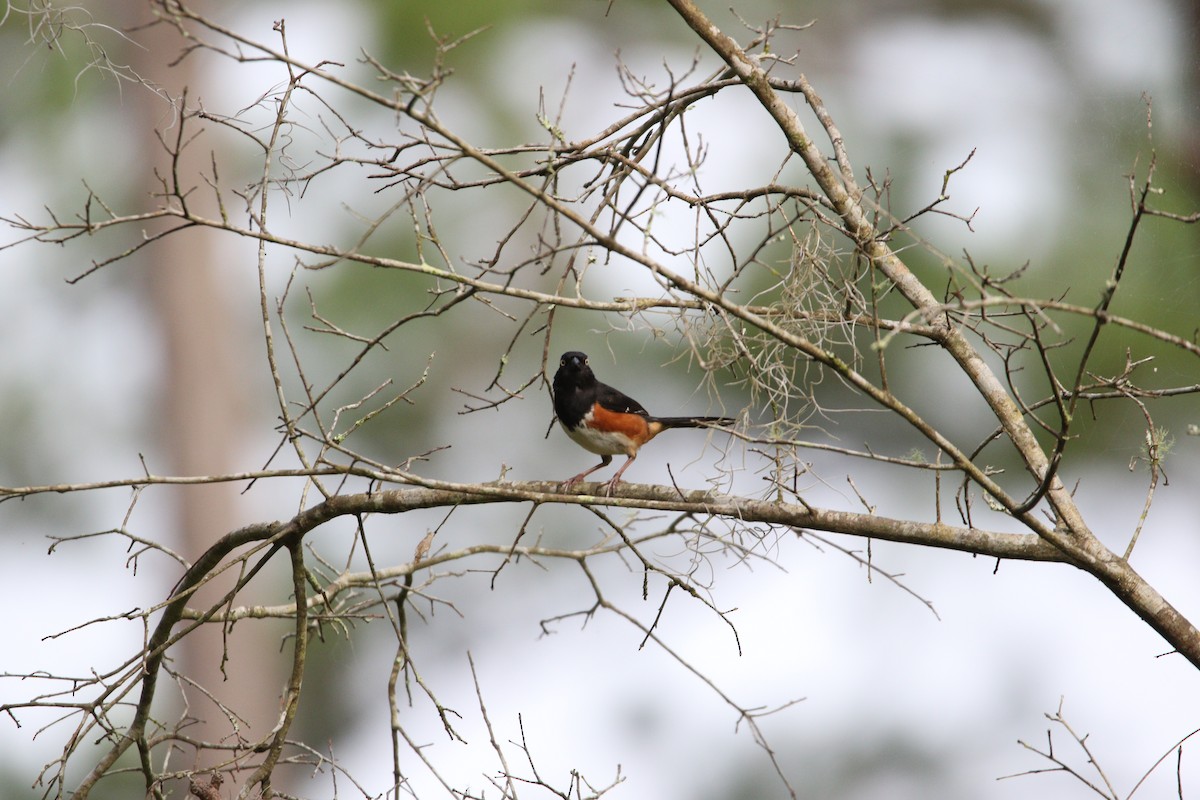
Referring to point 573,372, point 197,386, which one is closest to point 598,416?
point 573,372

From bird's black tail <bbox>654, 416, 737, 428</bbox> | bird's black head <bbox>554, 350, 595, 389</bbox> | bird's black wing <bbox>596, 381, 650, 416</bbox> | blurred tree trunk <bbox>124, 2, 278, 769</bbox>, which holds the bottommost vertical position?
bird's black tail <bbox>654, 416, 737, 428</bbox>

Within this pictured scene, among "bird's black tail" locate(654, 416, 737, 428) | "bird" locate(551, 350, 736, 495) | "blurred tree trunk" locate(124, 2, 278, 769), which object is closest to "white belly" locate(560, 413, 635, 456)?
"bird" locate(551, 350, 736, 495)

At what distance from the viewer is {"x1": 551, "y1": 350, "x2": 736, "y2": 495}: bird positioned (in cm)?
409

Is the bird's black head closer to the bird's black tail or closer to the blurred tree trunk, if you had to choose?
the bird's black tail

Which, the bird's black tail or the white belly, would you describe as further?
the white belly

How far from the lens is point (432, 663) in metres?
9.11

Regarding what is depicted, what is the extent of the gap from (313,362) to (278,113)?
5.83 m

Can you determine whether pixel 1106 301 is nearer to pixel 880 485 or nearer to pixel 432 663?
pixel 880 485

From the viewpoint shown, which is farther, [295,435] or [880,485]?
[880,485]

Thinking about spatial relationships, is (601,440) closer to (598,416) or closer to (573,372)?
(598,416)

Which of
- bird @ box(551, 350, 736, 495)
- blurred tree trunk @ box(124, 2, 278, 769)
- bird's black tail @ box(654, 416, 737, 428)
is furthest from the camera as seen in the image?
blurred tree trunk @ box(124, 2, 278, 769)

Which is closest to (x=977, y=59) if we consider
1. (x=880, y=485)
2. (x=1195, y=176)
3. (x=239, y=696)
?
(x=880, y=485)

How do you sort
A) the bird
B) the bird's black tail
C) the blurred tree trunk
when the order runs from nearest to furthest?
the bird's black tail → the bird → the blurred tree trunk

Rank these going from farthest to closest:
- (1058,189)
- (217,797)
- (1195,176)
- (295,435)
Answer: (1058,189) < (1195,176) < (217,797) < (295,435)
